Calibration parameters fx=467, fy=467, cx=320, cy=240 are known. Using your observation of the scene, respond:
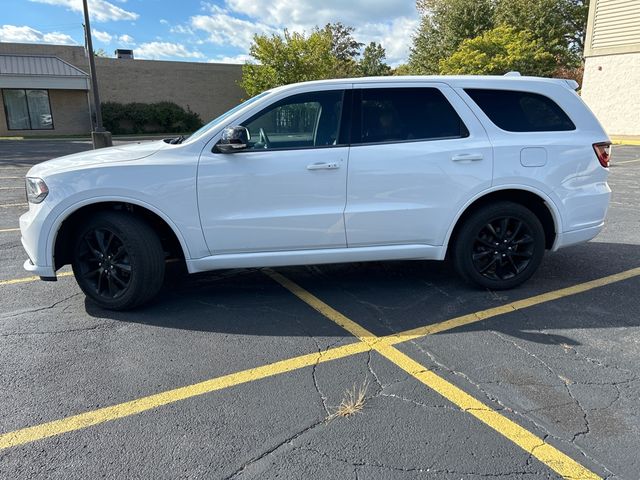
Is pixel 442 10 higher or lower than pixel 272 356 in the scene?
higher

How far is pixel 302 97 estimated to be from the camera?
397 centimetres

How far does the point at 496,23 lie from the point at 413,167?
35.9m

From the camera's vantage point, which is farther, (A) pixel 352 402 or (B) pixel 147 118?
(B) pixel 147 118

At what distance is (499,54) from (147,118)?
2428cm

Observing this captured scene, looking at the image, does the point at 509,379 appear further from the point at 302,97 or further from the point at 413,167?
the point at 302,97

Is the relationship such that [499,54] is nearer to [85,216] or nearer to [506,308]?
[506,308]

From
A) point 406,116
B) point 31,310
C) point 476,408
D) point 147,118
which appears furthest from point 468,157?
point 147,118

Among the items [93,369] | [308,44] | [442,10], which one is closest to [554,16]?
[442,10]

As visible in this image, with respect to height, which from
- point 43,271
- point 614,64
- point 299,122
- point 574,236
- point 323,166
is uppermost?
point 614,64

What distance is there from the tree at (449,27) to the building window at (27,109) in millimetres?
27135

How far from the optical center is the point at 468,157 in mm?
3979

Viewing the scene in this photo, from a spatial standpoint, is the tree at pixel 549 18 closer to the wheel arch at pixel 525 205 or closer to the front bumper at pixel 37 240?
the wheel arch at pixel 525 205

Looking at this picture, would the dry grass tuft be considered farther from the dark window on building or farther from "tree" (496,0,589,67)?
"tree" (496,0,589,67)

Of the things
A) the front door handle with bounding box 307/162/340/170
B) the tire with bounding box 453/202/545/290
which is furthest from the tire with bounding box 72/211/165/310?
the tire with bounding box 453/202/545/290
